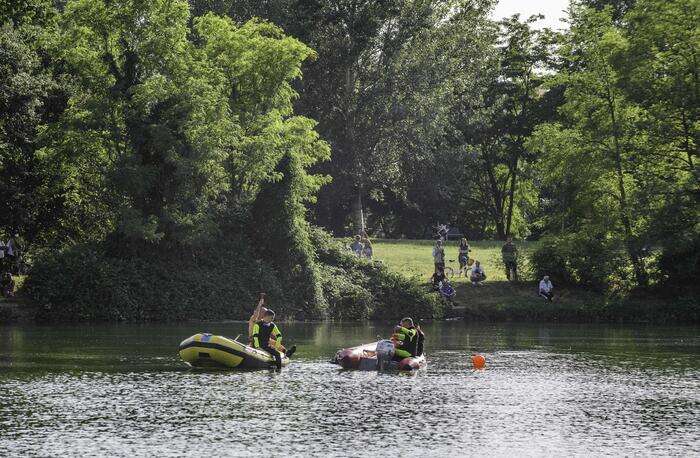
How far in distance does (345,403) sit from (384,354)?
7.06 metres

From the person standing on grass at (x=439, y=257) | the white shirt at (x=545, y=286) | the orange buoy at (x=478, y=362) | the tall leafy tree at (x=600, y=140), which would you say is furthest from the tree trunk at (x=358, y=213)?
the orange buoy at (x=478, y=362)

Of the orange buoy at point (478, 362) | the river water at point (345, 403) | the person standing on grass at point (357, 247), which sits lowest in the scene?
the river water at point (345, 403)

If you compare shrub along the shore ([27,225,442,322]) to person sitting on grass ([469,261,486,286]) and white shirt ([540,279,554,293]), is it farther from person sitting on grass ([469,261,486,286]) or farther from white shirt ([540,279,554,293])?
white shirt ([540,279,554,293])

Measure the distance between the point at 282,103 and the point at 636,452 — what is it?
135 ft

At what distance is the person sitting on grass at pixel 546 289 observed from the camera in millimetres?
55844

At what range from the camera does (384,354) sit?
33031 mm

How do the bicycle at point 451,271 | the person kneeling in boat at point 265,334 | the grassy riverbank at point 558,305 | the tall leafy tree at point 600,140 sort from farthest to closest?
1. the bicycle at point 451,271
2. the tall leafy tree at point 600,140
3. the grassy riverbank at point 558,305
4. the person kneeling in boat at point 265,334

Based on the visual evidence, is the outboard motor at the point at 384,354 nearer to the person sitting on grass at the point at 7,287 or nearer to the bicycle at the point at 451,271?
the person sitting on grass at the point at 7,287

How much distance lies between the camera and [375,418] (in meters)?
24.0

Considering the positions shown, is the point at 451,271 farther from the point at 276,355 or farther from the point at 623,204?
the point at 276,355

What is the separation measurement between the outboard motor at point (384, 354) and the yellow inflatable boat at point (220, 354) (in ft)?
9.09

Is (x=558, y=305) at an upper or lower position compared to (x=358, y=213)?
lower

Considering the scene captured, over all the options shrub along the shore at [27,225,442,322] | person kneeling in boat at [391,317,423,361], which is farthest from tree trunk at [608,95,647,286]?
person kneeling in boat at [391,317,423,361]

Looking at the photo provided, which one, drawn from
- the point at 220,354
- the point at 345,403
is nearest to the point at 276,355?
the point at 220,354
